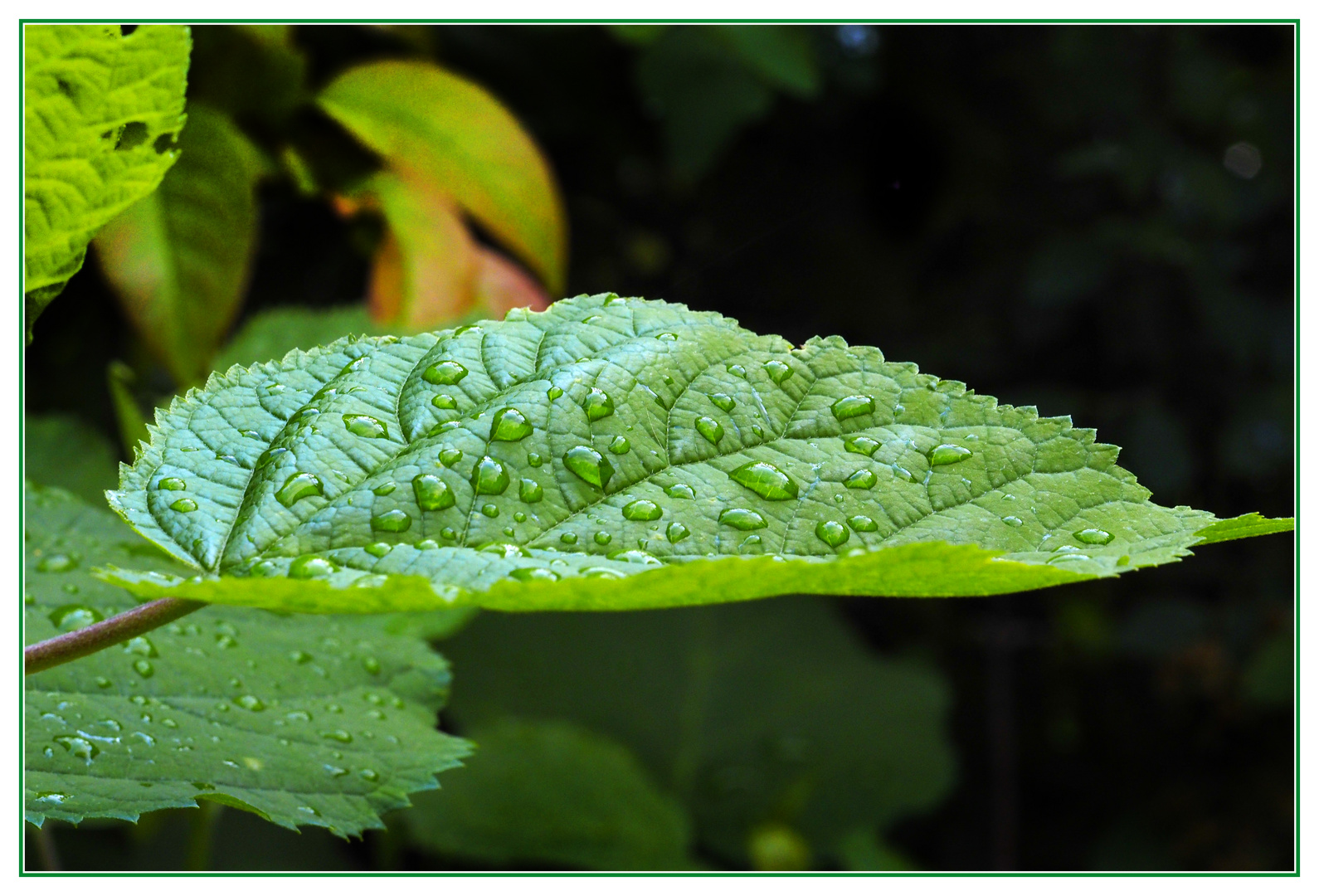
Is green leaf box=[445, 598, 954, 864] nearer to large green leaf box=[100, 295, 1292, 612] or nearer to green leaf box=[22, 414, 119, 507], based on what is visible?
green leaf box=[22, 414, 119, 507]

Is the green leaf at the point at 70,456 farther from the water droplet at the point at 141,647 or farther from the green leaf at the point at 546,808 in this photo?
the green leaf at the point at 546,808

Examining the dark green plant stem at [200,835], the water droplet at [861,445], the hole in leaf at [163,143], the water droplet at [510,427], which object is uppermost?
the hole in leaf at [163,143]

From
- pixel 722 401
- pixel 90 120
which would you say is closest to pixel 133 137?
pixel 90 120

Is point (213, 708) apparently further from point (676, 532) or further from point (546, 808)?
point (546, 808)

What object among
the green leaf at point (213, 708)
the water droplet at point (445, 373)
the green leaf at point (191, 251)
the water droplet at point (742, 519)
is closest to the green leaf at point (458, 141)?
the green leaf at point (191, 251)

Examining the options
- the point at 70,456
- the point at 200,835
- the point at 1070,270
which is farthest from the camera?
the point at 1070,270

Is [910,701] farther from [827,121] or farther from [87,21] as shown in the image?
[87,21]

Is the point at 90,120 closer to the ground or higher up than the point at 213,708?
higher up
